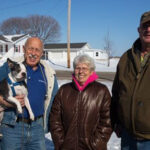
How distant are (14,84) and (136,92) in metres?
2.15

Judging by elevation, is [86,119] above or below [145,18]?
below

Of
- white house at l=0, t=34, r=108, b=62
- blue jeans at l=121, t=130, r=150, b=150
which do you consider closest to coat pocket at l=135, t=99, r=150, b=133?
Answer: blue jeans at l=121, t=130, r=150, b=150

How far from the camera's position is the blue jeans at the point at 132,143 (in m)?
2.52

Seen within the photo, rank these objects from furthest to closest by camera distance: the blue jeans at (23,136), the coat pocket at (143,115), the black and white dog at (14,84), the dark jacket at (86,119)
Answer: the black and white dog at (14,84), the blue jeans at (23,136), the dark jacket at (86,119), the coat pocket at (143,115)

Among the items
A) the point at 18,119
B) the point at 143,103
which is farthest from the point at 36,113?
the point at 143,103

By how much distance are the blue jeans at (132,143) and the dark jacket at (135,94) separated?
0.10 metres

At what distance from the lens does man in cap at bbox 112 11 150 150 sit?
2377 mm

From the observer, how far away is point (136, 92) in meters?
2.40

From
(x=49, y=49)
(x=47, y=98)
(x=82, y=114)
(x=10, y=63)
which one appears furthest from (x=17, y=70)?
(x=49, y=49)

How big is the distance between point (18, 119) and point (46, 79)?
30.6 inches

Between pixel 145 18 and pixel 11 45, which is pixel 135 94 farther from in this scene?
pixel 11 45

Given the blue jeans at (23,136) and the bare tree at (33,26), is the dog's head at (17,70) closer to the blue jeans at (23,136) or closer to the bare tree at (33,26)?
the blue jeans at (23,136)

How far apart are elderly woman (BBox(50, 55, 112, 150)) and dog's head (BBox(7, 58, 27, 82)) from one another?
0.76 m

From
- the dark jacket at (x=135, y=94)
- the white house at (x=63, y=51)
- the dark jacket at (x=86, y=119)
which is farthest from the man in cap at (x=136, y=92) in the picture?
the white house at (x=63, y=51)
